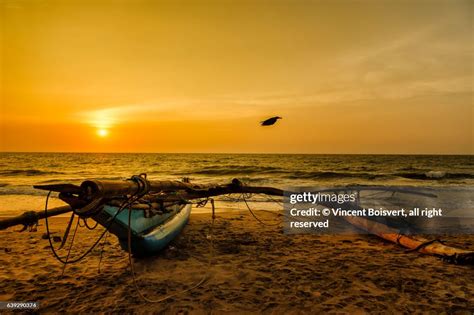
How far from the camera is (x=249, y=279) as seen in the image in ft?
18.9

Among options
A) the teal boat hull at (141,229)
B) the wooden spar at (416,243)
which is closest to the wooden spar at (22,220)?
the teal boat hull at (141,229)

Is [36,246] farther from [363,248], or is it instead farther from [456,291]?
[456,291]

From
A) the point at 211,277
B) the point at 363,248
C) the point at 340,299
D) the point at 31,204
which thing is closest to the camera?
the point at 340,299

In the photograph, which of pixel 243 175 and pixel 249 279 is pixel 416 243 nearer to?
pixel 249 279

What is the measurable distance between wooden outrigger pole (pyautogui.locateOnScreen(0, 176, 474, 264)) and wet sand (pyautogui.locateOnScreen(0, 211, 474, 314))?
357mm

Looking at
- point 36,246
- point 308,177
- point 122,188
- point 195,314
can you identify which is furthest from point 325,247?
point 308,177

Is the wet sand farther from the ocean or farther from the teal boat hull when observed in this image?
the ocean

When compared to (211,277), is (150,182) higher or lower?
higher

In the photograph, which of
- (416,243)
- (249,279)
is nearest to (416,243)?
(416,243)

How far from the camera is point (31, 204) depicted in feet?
51.1

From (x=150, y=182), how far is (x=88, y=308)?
2487 millimetres

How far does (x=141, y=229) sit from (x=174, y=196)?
1.48m

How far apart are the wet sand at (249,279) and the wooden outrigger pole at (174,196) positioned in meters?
0.36

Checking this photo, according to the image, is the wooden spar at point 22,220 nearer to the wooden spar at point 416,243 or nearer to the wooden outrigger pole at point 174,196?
the wooden outrigger pole at point 174,196
